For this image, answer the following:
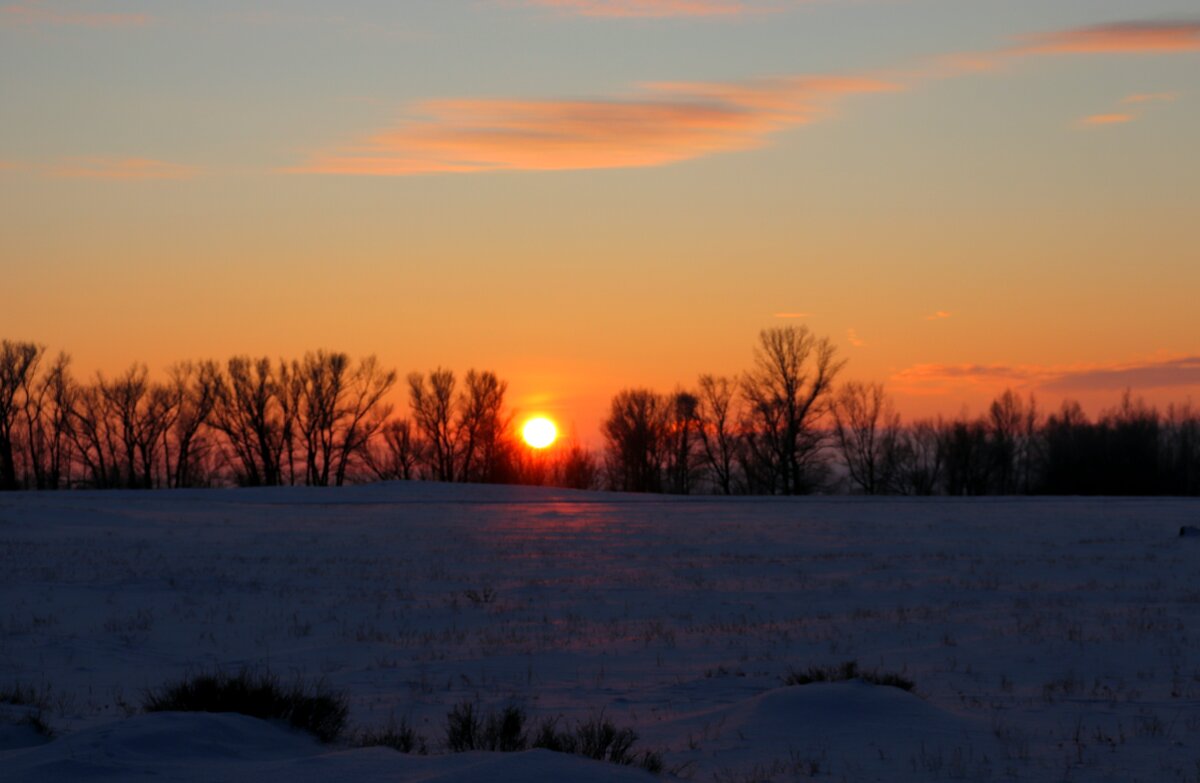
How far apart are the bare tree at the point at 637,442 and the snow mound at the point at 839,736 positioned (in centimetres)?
10192

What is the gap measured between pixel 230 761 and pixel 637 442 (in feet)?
357

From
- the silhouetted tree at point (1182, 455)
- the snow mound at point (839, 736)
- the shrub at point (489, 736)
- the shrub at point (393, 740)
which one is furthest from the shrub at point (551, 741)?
the silhouetted tree at point (1182, 455)

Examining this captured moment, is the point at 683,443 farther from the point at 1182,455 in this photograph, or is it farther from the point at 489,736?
the point at 489,736

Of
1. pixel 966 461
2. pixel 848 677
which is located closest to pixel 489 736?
pixel 848 677

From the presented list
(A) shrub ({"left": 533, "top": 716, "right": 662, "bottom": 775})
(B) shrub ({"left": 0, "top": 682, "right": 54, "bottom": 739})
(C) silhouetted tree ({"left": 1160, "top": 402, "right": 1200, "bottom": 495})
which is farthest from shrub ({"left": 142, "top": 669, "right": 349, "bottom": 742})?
(C) silhouetted tree ({"left": 1160, "top": 402, "right": 1200, "bottom": 495})

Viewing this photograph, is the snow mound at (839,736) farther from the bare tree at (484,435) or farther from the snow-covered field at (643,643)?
the bare tree at (484,435)

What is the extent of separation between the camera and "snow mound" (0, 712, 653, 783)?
7.32m

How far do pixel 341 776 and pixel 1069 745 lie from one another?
5.71 metres

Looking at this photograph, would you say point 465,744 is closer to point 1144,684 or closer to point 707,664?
point 707,664

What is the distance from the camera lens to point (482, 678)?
13766 mm

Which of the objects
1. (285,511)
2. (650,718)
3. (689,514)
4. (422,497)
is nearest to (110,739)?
(650,718)

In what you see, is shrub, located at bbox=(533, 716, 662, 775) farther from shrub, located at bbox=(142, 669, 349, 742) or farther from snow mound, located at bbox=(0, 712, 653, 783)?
shrub, located at bbox=(142, 669, 349, 742)

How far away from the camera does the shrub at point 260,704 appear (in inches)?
380

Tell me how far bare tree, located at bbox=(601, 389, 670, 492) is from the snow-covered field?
254 feet
